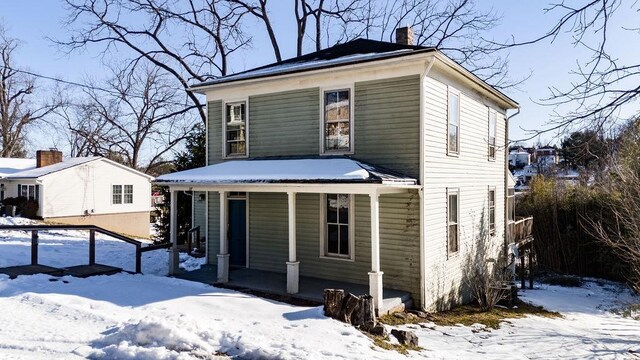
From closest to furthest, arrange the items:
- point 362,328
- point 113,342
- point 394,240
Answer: point 113,342, point 362,328, point 394,240

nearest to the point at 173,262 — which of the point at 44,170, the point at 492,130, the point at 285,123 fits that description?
the point at 285,123

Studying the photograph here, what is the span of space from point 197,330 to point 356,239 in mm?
5462

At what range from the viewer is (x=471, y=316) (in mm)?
10617

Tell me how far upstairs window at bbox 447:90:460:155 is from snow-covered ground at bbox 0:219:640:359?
15.1 feet

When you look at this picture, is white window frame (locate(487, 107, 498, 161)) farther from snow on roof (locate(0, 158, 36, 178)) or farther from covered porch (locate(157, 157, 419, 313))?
snow on roof (locate(0, 158, 36, 178))

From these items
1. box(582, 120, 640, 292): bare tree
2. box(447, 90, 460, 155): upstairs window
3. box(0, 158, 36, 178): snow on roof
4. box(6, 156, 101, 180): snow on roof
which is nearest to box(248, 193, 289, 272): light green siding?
box(447, 90, 460, 155): upstairs window

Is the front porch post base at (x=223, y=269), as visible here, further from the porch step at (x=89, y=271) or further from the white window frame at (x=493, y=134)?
the white window frame at (x=493, y=134)

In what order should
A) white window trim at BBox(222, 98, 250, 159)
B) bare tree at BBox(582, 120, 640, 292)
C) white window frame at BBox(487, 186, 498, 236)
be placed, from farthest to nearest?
white window frame at BBox(487, 186, 498, 236) → white window trim at BBox(222, 98, 250, 159) → bare tree at BBox(582, 120, 640, 292)

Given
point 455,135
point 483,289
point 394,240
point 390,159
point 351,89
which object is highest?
point 351,89

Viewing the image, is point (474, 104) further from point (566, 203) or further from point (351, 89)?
point (566, 203)

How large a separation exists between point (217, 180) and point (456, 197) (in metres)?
6.45

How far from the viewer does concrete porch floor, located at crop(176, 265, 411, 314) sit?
9.70m

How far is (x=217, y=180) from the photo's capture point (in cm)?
1071

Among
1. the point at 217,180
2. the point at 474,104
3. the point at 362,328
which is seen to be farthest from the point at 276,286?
the point at 474,104
